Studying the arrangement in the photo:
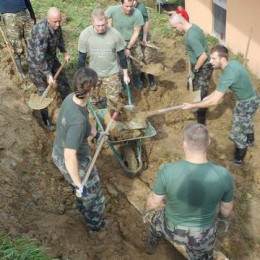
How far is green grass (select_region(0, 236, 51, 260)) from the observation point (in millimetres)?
3602

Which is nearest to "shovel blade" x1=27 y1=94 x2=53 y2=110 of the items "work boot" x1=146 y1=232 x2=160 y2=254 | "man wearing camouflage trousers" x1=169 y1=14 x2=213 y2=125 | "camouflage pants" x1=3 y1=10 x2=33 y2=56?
"camouflage pants" x1=3 y1=10 x2=33 y2=56

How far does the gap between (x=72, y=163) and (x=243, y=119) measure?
9.47 feet

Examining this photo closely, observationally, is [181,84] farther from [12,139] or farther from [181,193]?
[181,193]

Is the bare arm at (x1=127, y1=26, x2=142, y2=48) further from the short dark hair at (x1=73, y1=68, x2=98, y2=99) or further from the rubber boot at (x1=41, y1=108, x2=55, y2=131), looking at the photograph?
the short dark hair at (x1=73, y1=68, x2=98, y2=99)

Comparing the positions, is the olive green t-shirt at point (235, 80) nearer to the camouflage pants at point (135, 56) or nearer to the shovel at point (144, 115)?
the shovel at point (144, 115)

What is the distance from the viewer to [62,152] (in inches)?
165

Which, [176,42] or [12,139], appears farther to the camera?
[176,42]

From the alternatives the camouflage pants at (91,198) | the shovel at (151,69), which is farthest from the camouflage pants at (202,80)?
the camouflage pants at (91,198)

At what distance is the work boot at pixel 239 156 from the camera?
19.3 ft

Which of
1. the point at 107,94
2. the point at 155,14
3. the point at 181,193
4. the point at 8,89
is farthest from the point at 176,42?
the point at 181,193

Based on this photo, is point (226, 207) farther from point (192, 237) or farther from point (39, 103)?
point (39, 103)

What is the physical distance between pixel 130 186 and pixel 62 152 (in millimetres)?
1678

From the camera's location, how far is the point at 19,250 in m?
3.74

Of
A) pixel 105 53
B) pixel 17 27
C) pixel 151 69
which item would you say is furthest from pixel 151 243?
pixel 17 27
